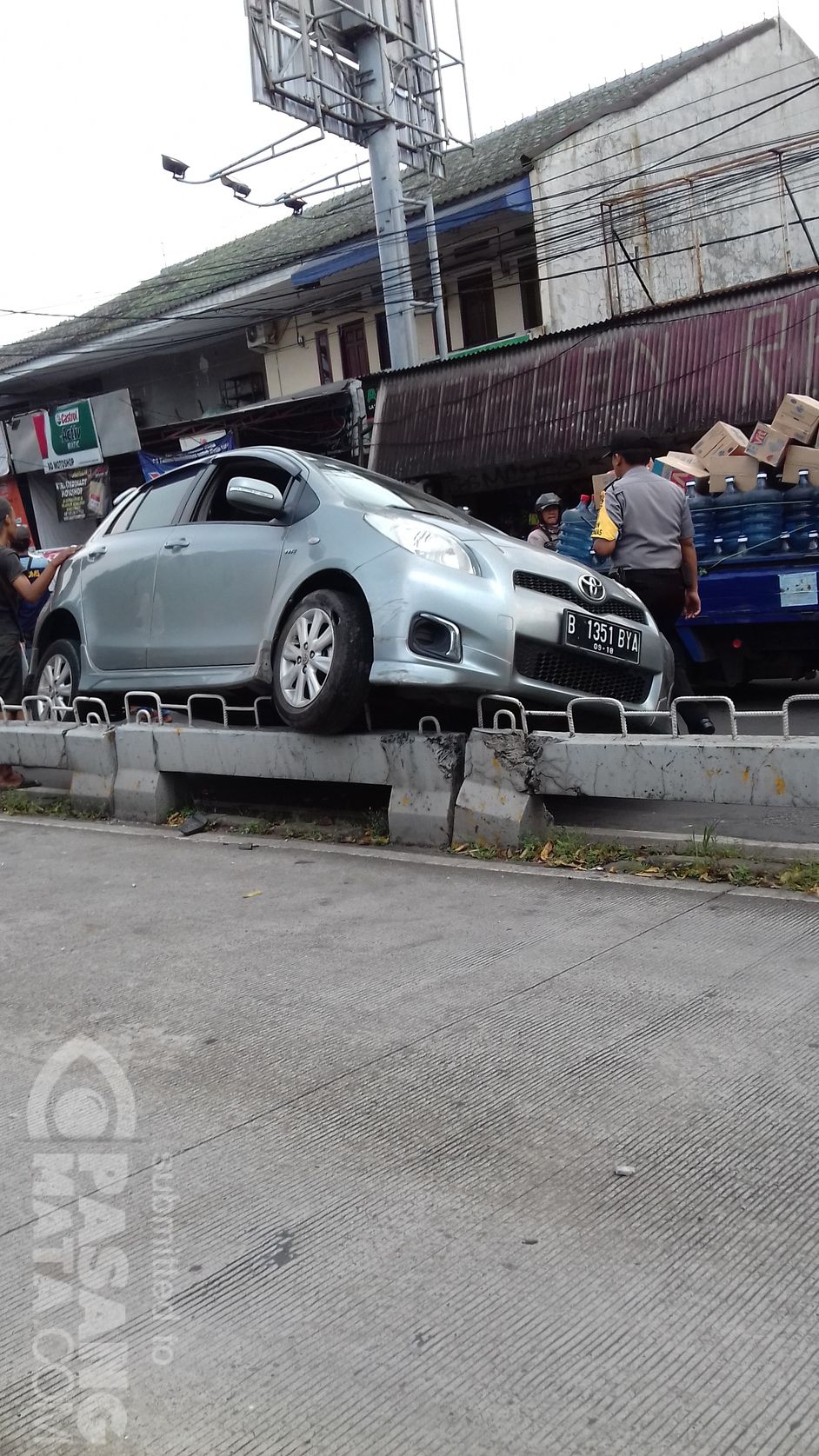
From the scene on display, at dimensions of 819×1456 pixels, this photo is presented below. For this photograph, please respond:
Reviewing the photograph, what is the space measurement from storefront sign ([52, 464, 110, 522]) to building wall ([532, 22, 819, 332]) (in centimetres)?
1025

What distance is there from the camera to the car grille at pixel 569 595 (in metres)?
5.88

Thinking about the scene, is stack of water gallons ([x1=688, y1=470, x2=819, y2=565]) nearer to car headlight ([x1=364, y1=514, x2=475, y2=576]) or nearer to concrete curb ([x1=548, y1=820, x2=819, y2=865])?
car headlight ([x1=364, y1=514, x2=475, y2=576])

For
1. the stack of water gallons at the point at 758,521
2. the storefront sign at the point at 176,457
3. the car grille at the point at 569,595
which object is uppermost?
the storefront sign at the point at 176,457

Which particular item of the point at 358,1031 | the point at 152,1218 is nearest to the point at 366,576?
the point at 358,1031

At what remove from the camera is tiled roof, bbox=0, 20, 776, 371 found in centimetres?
2258

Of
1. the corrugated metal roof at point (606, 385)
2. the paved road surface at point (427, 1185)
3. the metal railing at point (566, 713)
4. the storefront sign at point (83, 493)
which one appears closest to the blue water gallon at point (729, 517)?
the metal railing at point (566, 713)

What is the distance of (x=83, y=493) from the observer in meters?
27.3

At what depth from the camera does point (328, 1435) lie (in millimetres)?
1966

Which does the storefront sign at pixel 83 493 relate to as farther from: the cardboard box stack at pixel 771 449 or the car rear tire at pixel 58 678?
the cardboard box stack at pixel 771 449

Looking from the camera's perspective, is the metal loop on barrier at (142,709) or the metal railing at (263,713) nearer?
the metal railing at (263,713)

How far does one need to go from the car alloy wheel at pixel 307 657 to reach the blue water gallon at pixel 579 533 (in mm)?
4196

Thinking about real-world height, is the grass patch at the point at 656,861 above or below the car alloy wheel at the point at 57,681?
below

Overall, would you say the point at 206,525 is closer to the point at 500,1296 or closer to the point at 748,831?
the point at 748,831

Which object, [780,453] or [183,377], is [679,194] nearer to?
[183,377]
